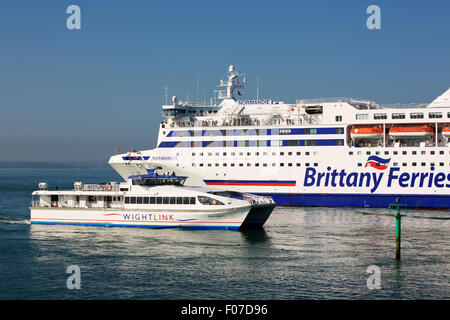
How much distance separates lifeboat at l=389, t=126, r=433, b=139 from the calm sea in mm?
11821

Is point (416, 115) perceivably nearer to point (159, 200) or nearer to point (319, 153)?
point (319, 153)

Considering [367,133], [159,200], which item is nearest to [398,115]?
[367,133]

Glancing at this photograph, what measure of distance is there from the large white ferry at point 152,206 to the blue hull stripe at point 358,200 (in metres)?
13.9

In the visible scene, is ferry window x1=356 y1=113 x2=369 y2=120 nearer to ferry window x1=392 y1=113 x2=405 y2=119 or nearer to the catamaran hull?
ferry window x1=392 y1=113 x2=405 y2=119

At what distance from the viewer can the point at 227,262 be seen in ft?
81.0

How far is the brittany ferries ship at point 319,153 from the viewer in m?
45.7

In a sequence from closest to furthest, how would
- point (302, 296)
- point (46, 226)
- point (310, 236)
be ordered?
point (302, 296)
point (310, 236)
point (46, 226)

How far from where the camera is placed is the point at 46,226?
1396 inches

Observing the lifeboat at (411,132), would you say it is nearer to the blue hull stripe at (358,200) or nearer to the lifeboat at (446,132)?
the lifeboat at (446,132)

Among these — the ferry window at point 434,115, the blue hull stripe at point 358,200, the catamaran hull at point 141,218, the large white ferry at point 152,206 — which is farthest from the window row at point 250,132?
the catamaran hull at point 141,218

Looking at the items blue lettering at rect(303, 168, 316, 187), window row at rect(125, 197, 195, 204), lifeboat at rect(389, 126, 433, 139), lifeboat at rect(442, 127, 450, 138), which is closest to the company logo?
lifeboat at rect(389, 126, 433, 139)
